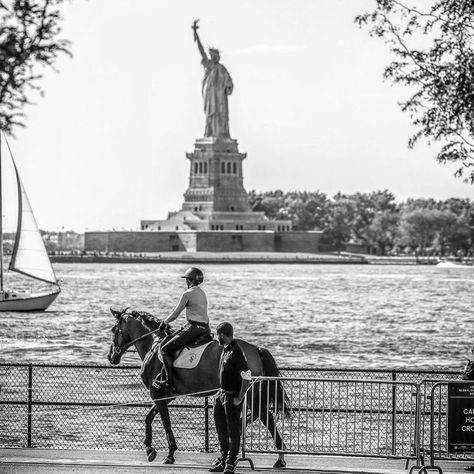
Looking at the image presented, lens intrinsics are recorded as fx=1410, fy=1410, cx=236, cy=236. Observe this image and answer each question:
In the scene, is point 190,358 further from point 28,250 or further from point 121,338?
point 28,250

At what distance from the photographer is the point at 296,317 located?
7169 centimetres

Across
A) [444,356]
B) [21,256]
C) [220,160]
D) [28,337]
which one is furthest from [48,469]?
[220,160]

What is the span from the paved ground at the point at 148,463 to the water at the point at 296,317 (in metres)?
21.2

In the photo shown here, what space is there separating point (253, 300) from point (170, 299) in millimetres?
6518

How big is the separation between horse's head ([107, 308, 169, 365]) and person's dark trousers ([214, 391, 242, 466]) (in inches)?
76.3

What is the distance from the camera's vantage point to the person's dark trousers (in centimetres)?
1612

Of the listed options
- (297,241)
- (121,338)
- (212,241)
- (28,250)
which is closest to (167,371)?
(121,338)

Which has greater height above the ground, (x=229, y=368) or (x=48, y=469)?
(x=229, y=368)

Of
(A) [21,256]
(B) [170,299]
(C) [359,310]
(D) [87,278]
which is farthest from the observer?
(D) [87,278]

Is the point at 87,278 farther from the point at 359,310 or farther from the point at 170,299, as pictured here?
the point at 359,310

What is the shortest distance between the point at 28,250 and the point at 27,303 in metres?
2.79

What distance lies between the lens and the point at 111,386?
102 ft

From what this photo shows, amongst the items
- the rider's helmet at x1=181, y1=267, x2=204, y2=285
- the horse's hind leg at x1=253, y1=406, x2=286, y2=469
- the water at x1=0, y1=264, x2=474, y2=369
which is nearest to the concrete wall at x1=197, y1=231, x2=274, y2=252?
the water at x1=0, y1=264, x2=474, y2=369

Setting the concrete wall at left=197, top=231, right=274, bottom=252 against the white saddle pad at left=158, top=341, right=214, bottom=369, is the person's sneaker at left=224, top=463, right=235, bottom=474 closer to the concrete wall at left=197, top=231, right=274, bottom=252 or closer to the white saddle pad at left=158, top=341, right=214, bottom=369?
the white saddle pad at left=158, top=341, right=214, bottom=369
